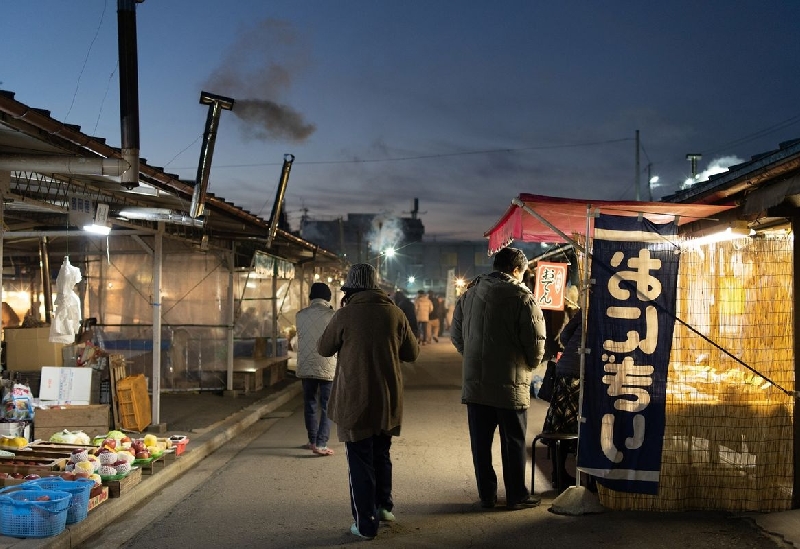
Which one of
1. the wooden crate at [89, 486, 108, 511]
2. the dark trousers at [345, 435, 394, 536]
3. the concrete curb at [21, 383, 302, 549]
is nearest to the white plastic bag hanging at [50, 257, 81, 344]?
the concrete curb at [21, 383, 302, 549]

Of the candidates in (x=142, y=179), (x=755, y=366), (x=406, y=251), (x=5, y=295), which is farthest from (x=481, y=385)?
(x=406, y=251)

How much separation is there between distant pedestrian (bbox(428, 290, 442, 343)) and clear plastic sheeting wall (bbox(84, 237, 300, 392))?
67.4 ft

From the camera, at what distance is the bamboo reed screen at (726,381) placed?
21.0 ft

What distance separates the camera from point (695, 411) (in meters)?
6.46

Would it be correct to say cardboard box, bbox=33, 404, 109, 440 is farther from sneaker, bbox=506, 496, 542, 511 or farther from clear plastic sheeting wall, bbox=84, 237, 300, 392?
sneaker, bbox=506, 496, 542, 511

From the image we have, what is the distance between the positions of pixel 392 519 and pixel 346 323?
1.79 meters

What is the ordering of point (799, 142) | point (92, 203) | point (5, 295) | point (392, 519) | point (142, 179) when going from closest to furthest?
1. point (799, 142)
2. point (392, 519)
3. point (142, 179)
4. point (92, 203)
5. point (5, 295)

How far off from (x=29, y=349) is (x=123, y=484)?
5939 millimetres

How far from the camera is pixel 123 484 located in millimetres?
7020

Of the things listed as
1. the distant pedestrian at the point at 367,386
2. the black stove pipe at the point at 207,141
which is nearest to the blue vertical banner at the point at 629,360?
the distant pedestrian at the point at 367,386

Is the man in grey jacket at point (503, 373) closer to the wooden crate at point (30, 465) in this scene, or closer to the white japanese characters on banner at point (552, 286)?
the wooden crate at point (30, 465)

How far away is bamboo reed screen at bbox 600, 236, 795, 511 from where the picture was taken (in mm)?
6410

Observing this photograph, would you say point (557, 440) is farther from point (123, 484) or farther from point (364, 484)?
point (123, 484)

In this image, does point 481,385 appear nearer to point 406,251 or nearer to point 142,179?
point 142,179
